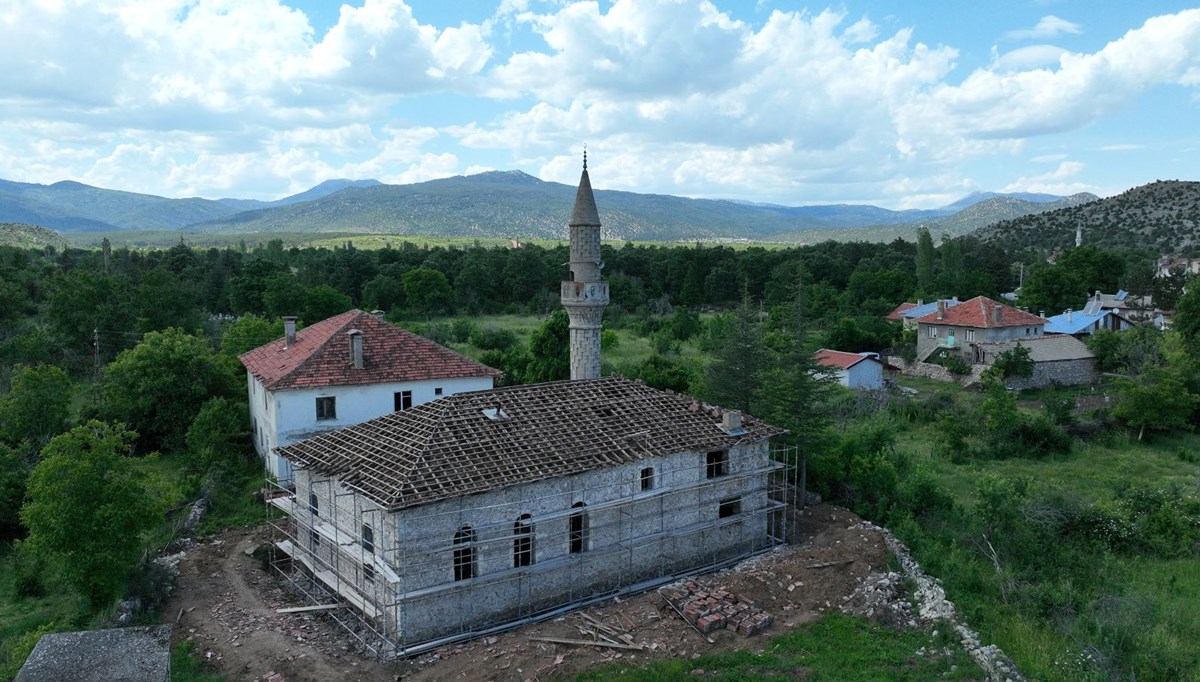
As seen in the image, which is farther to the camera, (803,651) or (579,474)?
(579,474)

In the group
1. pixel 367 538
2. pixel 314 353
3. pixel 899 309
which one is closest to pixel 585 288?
pixel 314 353

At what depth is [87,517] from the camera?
16812 mm

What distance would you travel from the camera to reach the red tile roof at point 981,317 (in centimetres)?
5109

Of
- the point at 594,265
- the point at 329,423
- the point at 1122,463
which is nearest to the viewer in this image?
the point at 329,423

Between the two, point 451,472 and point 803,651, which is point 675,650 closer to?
point 803,651

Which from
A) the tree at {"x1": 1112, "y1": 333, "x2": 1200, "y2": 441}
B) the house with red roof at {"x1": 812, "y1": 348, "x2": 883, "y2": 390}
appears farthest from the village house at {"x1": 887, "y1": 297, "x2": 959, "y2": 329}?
the tree at {"x1": 1112, "y1": 333, "x2": 1200, "y2": 441}

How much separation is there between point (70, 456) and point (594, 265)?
1767 cm

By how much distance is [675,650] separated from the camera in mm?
15234

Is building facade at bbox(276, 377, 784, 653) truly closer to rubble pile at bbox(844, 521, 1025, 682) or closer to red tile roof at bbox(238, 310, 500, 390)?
rubble pile at bbox(844, 521, 1025, 682)

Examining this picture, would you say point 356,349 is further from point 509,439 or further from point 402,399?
point 509,439

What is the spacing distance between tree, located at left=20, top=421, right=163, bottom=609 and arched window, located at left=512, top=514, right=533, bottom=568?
8328 mm

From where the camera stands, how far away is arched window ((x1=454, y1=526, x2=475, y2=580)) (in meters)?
16.3

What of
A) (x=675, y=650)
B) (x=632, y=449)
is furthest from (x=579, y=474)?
(x=675, y=650)

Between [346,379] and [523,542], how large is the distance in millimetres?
11658
